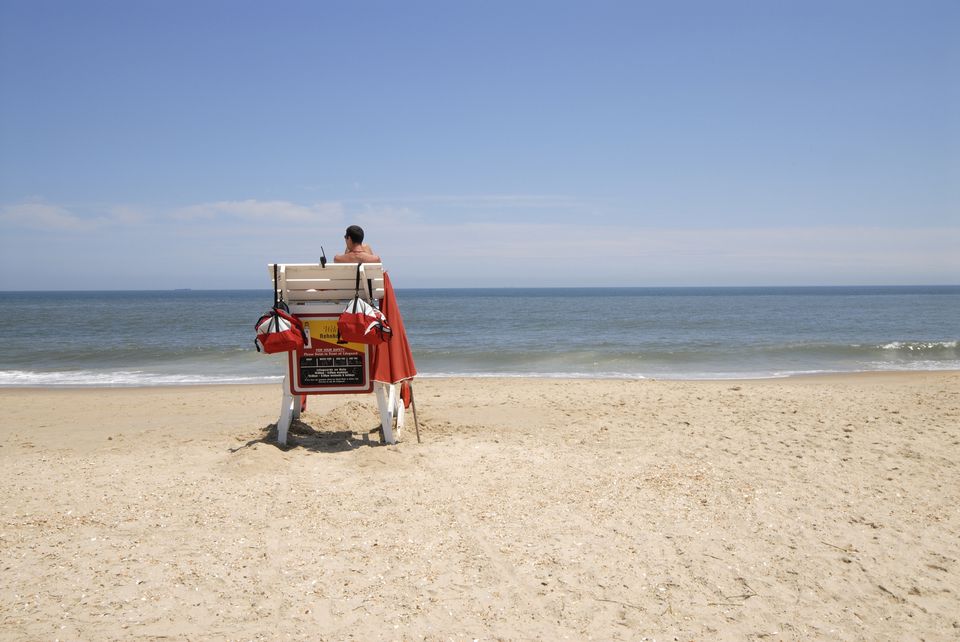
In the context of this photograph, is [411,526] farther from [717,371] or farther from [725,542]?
[717,371]

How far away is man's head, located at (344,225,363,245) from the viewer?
610cm

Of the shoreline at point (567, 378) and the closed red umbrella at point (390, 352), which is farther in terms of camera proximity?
the shoreline at point (567, 378)

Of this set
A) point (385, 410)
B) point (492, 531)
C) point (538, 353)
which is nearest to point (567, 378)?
point (538, 353)

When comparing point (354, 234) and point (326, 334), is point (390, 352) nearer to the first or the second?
point (326, 334)

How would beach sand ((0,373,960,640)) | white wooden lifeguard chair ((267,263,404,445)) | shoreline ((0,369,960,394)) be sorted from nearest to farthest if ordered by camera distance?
beach sand ((0,373,960,640))
white wooden lifeguard chair ((267,263,404,445))
shoreline ((0,369,960,394))

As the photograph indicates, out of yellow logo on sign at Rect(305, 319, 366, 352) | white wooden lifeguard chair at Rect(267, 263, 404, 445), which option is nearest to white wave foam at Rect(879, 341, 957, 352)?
white wooden lifeguard chair at Rect(267, 263, 404, 445)

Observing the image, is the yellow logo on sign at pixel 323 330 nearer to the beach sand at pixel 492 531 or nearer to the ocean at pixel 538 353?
the beach sand at pixel 492 531

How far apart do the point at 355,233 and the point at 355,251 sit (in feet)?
0.59

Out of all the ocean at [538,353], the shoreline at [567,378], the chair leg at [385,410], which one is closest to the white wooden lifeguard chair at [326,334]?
the chair leg at [385,410]

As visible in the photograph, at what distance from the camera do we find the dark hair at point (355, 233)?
240 inches

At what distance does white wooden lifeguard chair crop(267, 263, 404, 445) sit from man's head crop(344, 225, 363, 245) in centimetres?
55

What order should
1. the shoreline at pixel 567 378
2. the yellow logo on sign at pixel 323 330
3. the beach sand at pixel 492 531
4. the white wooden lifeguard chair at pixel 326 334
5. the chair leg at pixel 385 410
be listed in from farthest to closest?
1. the shoreline at pixel 567 378
2. the chair leg at pixel 385 410
3. the yellow logo on sign at pixel 323 330
4. the white wooden lifeguard chair at pixel 326 334
5. the beach sand at pixel 492 531

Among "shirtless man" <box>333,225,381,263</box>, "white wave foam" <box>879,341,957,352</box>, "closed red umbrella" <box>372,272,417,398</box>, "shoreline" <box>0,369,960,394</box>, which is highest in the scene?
"shirtless man" <box>333,225,381,263</box>

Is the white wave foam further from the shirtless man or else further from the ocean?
the shirtless man
